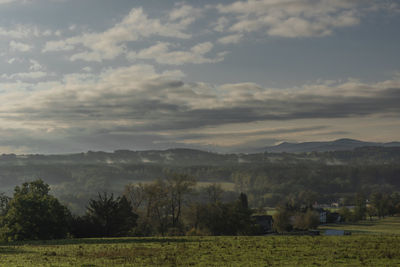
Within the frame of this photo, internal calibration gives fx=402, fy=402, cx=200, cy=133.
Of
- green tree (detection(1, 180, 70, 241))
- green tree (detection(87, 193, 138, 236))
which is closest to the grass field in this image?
green tree (detection(1, 180, 70, 241))

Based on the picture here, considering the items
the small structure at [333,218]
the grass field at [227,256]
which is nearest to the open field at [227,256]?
the grass field at [227,256]

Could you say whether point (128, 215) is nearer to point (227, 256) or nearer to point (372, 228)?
point (227, 256)

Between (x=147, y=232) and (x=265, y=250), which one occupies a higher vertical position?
(x=265, y=250)

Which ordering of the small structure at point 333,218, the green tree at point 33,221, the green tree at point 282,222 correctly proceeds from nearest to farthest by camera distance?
the green tree at point 33,221 < the green tree at point 282,222 < the small structure at point 333,218

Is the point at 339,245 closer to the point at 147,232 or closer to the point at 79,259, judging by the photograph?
the point at 79,259

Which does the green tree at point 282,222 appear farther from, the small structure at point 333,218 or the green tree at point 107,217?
the green tree at point 107,217

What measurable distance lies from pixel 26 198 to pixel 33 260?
29.2 m

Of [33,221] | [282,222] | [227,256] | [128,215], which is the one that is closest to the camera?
[227,256]

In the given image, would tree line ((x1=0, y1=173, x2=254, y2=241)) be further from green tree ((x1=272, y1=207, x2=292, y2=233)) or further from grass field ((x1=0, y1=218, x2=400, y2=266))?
green tree ((x1=272, y1=207, x2=292, y2=233))

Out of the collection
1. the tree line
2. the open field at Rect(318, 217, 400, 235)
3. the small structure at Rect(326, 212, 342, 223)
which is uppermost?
the tree line

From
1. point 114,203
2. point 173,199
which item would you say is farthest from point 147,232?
point 114,203

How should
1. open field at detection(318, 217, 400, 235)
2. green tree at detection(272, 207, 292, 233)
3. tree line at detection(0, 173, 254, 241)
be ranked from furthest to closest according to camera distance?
green tree at detection(272, 207, 292, 233) → open field at detection(318, 217, 400, 235) → tree line at detection(0, 173, 254, 241)

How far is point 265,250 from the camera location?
32.5 meters

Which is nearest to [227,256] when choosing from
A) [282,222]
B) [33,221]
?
[33,221]
